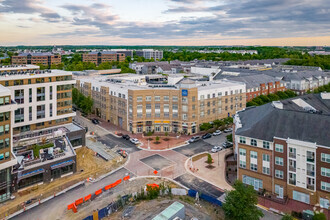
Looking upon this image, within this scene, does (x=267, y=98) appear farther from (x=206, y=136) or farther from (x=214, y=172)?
(x=214, y=172)

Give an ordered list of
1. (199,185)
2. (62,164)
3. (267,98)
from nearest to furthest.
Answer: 1. (199,185)
2. (62,164)
3. (267,98)

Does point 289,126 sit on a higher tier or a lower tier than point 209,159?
higher

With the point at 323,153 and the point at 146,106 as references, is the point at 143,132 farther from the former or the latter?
the point at 323,153

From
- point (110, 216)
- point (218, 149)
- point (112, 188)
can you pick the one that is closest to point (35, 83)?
point (112, 188)

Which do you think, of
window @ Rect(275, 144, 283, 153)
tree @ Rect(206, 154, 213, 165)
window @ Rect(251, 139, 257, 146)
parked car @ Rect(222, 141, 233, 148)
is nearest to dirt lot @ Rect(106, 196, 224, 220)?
window @ Rect(251, 139, 257, 146)

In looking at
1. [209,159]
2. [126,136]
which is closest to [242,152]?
[209,159]

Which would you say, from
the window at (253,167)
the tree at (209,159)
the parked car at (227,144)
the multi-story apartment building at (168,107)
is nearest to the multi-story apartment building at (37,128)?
the multi-story apartment building at (168,107)

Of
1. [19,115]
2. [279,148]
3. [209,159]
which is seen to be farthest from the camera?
[19,115]
